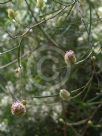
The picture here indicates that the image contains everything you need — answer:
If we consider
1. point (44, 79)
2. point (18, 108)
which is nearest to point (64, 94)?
point (18, 108)

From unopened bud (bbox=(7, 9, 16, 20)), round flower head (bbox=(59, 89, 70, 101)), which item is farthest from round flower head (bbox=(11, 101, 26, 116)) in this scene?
unopened bud (bbox=(7, 9, 16, 20))

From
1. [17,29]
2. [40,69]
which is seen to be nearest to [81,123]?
[40,69]

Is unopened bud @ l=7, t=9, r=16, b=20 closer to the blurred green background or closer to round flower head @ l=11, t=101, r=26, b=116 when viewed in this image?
round flower head @ l=11, t=101, r=26, b=116

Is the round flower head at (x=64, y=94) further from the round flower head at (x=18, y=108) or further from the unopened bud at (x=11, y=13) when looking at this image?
the unopened bud at (x=11, y=13)

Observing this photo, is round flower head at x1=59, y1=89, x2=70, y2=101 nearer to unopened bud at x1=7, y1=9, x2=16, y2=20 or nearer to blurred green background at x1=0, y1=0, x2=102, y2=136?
unopened bud at x1=7, y1=9, x2=16, y2=20

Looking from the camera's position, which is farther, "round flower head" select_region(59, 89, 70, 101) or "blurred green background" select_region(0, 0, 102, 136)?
"blurred green background" select_region(0, 0, 102, 136)

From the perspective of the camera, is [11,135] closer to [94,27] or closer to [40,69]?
[40,69]

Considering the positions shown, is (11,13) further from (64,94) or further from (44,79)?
(44,79)

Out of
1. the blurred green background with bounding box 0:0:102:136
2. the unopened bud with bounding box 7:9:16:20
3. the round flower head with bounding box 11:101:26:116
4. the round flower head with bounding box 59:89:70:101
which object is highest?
the blurred green background with bounding box 0:0:102:136

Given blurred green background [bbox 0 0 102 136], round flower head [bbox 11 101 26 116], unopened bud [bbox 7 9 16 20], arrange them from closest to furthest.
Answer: round flower head [bbox 11 101 26 116] → unopened bud [bbox 7 9 16 20] → blurred green background [bbox 0 0 102 136]

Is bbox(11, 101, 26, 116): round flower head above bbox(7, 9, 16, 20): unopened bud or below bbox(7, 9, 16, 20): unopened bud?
below

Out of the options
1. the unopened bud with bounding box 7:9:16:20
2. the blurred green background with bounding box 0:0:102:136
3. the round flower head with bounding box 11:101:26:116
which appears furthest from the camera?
the blurred green background with bounding box 0:0:102:136
